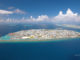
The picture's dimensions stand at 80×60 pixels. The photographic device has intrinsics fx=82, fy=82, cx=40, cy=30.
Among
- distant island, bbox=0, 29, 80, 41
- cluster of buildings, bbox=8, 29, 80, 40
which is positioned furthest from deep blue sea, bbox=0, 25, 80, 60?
cluster of buildings, bbox=8, 29, 80, 40

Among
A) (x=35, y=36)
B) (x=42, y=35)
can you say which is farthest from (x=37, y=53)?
(x=42, y=35)

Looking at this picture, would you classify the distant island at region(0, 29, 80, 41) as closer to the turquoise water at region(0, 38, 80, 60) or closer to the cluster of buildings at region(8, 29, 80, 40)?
the cluster of buildings at region(8, 29, 80, 40)

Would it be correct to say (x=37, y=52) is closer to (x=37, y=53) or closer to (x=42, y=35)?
(x=37, y=53)

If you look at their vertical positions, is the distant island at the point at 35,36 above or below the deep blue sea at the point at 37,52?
above

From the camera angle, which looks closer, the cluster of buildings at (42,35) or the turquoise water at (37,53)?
the turquoise water at (37,53)

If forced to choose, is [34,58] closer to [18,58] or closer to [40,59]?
[40,59]

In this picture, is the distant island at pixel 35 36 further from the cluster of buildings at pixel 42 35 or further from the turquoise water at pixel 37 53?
the turquoise water at pixel 37 53

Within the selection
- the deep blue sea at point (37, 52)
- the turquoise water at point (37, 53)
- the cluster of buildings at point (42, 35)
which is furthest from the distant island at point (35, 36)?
the turquoise water at point (37, 53)

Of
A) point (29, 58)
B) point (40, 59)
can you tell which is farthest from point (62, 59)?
point (29, 58)

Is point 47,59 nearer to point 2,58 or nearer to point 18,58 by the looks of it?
point 18,58
